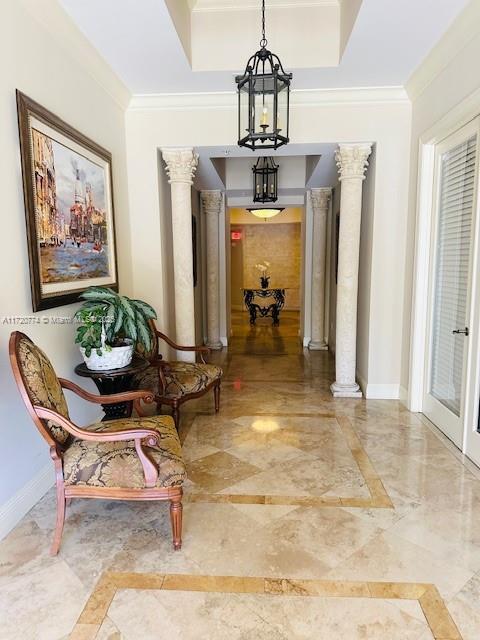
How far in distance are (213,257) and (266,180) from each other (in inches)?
65.5

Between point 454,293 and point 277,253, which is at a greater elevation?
point 277,253

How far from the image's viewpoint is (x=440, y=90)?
340 centimetres

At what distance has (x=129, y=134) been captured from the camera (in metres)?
4.26

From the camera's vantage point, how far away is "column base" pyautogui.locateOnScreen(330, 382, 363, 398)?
14.9 ft

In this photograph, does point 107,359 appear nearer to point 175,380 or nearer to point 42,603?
point 175,380

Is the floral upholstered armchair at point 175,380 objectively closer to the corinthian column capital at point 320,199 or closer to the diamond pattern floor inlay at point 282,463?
the diamond pattern floor inlay at point 282,463

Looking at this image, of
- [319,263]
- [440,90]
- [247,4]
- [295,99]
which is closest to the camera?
[440,90]

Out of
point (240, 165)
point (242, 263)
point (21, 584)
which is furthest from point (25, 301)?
point (242, 263)

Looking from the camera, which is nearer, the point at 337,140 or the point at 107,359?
the point at 107,359

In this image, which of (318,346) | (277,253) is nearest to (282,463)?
(318,346)

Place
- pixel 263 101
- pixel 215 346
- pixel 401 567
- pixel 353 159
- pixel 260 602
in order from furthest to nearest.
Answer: pixel 215 346 → pixel 353 159 → pixel 263 101 → pixel 401 567 → pixel 260 602

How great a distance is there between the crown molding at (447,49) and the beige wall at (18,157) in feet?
9.01

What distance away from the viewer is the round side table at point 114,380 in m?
2.87

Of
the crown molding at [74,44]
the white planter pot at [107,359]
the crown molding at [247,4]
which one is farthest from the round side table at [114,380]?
the crown molding at [247,4]
